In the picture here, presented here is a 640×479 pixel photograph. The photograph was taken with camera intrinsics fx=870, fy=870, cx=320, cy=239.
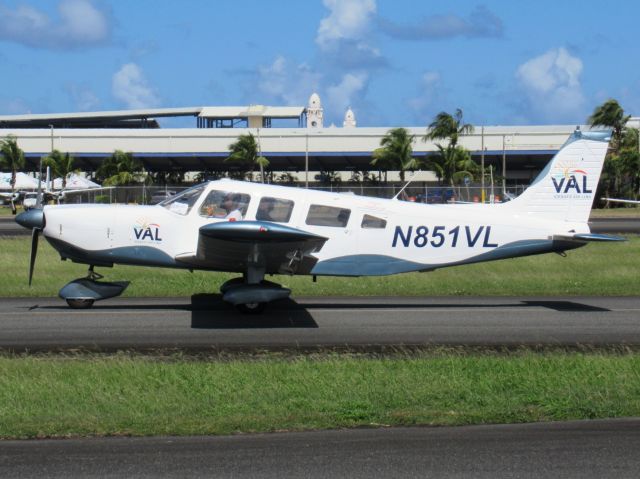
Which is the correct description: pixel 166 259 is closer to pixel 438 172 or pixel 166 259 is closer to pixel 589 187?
pixel 589 187

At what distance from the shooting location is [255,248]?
13578 millimetres

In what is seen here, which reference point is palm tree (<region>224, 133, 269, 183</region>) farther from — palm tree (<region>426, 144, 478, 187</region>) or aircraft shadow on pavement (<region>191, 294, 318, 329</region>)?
aircraft shadow on pavement (<region>191, 294, 318, 329</region>)

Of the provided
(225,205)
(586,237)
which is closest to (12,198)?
(225,205)

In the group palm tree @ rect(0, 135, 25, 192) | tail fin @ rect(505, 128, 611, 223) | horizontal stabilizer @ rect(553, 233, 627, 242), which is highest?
palm tree @ rect(0, 135, 25, 192)

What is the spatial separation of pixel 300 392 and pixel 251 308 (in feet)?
17.9

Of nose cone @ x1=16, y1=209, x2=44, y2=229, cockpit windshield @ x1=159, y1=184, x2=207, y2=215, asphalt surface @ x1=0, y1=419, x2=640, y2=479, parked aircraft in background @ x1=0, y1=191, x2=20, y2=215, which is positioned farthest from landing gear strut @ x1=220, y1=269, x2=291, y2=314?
parked aircraft in background @ x1=0, y1=191, x2=20, y2=215

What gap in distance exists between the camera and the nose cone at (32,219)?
1397cm

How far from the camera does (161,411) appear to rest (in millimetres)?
7883

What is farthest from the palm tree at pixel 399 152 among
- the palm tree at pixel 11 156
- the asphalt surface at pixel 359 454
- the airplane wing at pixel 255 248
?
the asphalt surface at pixel 359 454

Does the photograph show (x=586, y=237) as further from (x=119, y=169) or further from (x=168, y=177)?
(x=168, y=177)

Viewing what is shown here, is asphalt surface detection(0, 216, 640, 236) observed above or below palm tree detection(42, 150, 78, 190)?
below

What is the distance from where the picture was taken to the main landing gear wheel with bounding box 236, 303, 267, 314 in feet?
45.6

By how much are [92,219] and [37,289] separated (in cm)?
458

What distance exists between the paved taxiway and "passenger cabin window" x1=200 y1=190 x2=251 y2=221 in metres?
1.63
